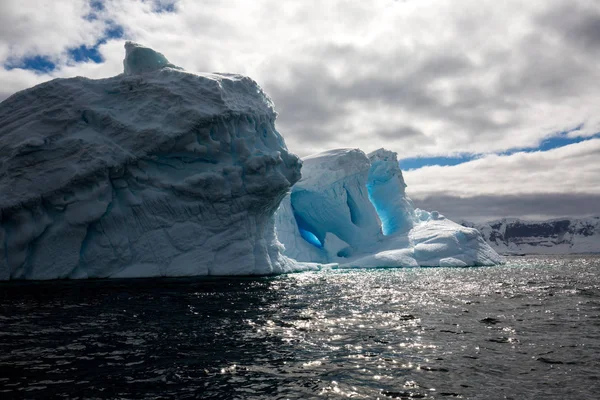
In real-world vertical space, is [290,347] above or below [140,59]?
below

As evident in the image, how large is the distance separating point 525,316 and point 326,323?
21.0 ft

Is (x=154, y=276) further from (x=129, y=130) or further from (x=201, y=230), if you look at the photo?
(x=129, y=130)

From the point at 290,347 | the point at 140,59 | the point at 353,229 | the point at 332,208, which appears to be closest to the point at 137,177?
the point at 140,59

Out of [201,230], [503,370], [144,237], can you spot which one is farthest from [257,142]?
[503,370]

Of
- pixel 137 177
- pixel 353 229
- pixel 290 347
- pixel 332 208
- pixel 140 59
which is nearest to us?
pixel 290 347

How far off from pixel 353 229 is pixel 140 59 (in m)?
23.0

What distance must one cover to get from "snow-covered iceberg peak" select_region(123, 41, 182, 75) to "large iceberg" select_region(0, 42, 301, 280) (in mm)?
62

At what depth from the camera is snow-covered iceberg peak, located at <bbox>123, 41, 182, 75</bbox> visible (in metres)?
27.6

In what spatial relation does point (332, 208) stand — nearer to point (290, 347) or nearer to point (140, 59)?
point (140, 59)

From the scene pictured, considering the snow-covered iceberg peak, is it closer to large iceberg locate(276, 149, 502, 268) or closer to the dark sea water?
the dark sea water

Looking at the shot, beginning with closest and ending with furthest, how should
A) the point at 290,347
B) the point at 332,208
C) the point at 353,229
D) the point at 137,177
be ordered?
the point at 290,347, the point at 137,177, the point at 332,208, the point at 353,229

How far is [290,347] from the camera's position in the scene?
372 inches

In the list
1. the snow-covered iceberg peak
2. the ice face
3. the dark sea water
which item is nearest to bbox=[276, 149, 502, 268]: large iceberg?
the ice face

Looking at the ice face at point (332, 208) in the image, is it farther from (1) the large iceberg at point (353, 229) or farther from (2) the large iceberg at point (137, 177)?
(2) the large iceberg at point (137, 177)
